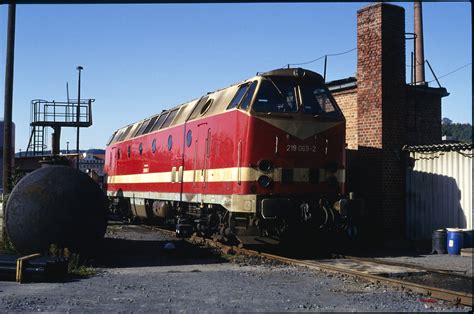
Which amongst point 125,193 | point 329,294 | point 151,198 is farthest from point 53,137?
point 329,294

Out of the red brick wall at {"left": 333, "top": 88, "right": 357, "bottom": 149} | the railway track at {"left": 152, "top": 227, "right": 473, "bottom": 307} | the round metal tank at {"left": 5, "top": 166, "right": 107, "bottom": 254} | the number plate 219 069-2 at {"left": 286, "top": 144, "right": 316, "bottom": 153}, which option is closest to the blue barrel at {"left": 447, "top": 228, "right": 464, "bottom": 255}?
the railway track at {"left": 152, "top": 227, "right": 473, "bottom": 307}

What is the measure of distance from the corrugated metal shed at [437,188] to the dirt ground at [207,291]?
5.48m

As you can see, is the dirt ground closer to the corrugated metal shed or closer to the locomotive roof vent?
the locomotive roof vent

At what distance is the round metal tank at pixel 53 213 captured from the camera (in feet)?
33.6

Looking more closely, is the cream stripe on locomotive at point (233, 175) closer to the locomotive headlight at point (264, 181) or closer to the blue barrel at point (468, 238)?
the locomotive headlight at point (264, 181)

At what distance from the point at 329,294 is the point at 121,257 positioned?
18.5ft

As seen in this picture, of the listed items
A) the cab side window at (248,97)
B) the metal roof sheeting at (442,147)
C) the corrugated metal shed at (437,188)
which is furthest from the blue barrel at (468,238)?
the cab side window at (248,97)

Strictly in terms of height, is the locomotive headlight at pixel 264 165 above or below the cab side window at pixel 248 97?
below

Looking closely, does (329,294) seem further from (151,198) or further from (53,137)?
(53,137)

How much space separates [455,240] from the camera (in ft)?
41.6

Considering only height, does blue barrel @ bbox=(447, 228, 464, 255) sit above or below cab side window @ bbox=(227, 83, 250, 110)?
below

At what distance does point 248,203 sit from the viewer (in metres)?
11.1

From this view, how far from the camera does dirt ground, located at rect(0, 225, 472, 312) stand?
23.3ft

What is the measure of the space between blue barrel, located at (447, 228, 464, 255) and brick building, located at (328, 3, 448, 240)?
7.20 feet
